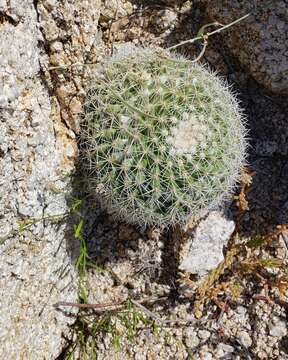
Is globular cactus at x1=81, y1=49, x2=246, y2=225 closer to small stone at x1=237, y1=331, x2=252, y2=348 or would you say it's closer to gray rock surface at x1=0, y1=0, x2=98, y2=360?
gray rock surface at x1=0, y1=0, x2=98, y2=360

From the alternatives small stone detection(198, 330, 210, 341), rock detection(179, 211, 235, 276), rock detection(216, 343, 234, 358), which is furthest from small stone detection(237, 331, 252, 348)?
rock detection(179, 211, 235, 276)

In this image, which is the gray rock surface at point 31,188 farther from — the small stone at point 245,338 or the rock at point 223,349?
the small stone at point 245,338

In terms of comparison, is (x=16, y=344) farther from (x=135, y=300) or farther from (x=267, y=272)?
(x=267, y=272)

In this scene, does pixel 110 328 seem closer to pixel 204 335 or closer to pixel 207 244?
pixel 204 335

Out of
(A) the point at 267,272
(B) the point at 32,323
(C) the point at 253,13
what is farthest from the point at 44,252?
(C) the point at 253,13

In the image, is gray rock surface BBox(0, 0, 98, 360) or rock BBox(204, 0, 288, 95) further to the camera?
rock BBox(204, 0, 288, 95)

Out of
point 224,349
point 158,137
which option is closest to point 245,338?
point 224,349
